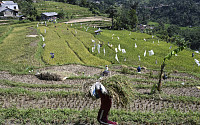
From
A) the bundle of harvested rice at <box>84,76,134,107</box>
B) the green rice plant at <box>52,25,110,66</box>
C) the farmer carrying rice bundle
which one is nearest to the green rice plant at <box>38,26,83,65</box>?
the green rice plant at <box>52,25,110,66</box>

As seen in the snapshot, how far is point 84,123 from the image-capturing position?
8336 millimetres

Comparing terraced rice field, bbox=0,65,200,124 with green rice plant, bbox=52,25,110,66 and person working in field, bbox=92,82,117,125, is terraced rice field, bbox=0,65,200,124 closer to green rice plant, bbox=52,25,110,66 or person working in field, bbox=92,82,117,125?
person working in field, bbox=92,82,117,125

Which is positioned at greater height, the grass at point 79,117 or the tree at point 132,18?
the tree at point 132,18

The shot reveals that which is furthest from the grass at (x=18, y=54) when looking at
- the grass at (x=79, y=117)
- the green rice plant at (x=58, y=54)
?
the grass at (x=79, y=117)

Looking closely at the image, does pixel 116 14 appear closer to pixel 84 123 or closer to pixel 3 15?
pixel 3 15

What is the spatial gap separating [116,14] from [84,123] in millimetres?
57603

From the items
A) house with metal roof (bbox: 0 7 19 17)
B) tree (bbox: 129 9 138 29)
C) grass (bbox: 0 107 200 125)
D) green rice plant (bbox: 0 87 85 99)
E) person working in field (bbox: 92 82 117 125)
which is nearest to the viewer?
person working in field (bbox: 92 82 117 125)

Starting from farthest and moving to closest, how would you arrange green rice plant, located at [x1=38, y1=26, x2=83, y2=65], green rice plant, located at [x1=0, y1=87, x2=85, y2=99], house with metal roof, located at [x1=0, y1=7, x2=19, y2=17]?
house with metal roof, located at [x1=0, y1=7, x2=19, y2=17] → green rice plant, located at [x1=38, y1=26, x2=83, y2=65] → green rice plant, located at [x1=0, y1=87, x2=85, y2=99]

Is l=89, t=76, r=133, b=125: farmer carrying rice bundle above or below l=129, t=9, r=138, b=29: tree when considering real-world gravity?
below

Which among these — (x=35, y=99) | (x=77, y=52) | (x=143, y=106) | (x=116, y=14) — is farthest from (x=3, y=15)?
(x=143, y=106)

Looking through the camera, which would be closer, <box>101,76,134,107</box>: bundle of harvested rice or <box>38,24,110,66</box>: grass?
<box>101,76,134,107</box>: bundle of harvested rice

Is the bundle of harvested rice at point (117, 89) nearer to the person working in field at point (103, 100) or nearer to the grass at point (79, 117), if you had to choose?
the person working in field at point (103, 100)

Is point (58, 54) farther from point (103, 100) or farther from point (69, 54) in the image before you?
point (103, 100)

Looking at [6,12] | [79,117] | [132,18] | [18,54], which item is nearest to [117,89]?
[79,117]
